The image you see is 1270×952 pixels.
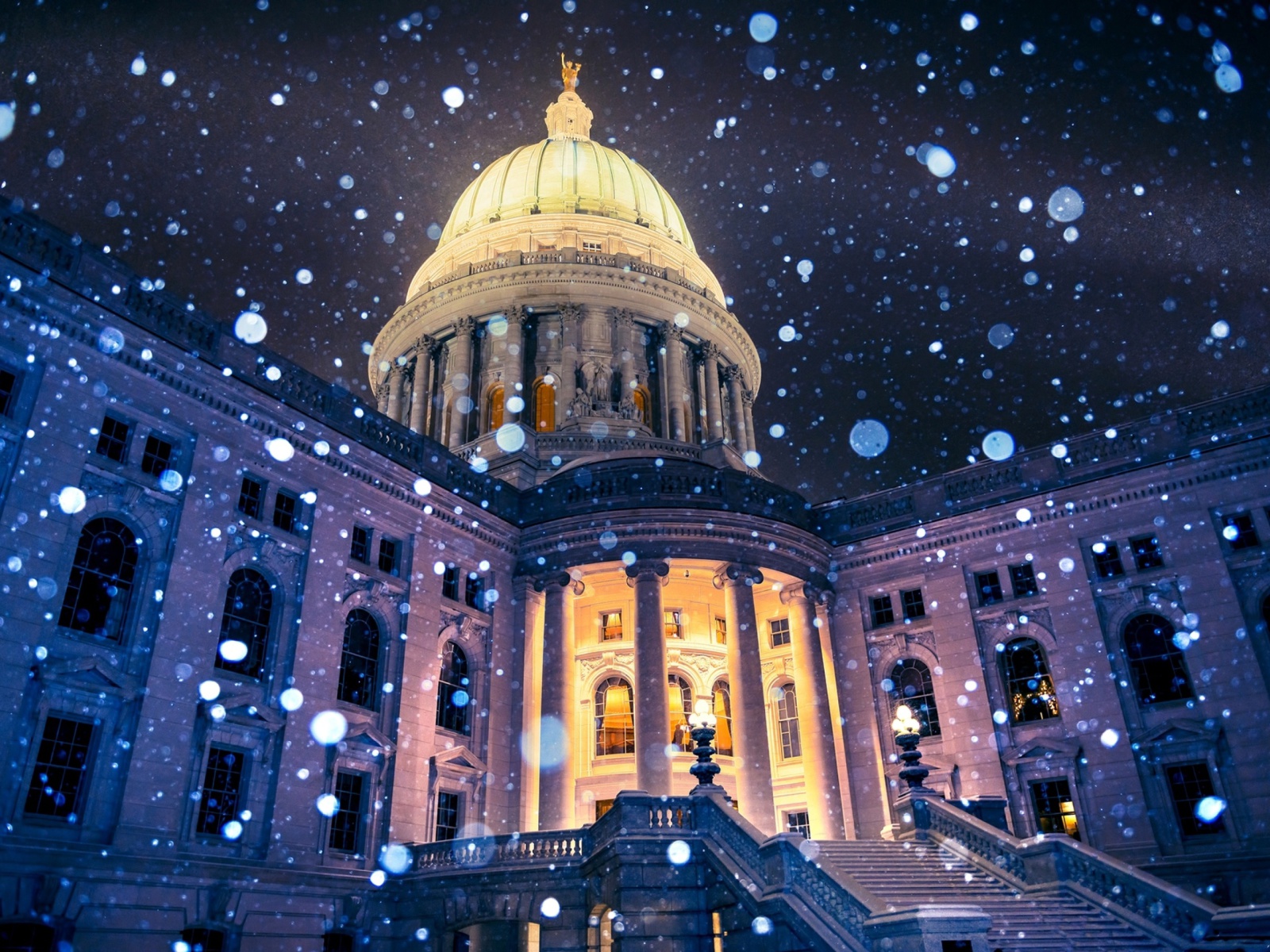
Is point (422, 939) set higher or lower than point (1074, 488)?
lower

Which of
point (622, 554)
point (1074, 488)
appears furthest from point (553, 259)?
point (1074, 488)

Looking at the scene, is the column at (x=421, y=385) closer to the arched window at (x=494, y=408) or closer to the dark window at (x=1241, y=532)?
the arched window at (x=494, y=408)

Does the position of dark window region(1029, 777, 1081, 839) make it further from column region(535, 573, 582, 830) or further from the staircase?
column region(535, 573, 582, 830)

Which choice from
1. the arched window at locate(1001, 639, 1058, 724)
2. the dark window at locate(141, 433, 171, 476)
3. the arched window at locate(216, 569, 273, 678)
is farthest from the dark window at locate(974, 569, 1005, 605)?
the dark window at locate(141, 433, 171, 476)

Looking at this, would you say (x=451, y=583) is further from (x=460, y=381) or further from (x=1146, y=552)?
(x=1146, y=552)

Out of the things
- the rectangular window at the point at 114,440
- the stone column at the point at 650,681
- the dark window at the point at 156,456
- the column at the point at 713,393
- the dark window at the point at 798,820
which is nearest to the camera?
the rectangular window at the point at 114,440

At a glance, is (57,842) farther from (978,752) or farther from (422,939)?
(978,752)

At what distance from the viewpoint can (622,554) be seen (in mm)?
32375

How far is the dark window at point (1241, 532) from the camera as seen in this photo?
28656 millimetres

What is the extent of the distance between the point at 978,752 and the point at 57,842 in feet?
82.8

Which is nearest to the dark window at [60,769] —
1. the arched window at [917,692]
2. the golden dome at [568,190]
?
the arched window at [917,692]

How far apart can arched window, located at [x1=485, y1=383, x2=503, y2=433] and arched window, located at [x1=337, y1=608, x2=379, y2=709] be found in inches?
899

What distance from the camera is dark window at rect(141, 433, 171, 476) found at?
934 inches

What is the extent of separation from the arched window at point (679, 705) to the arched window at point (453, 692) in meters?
8.20
